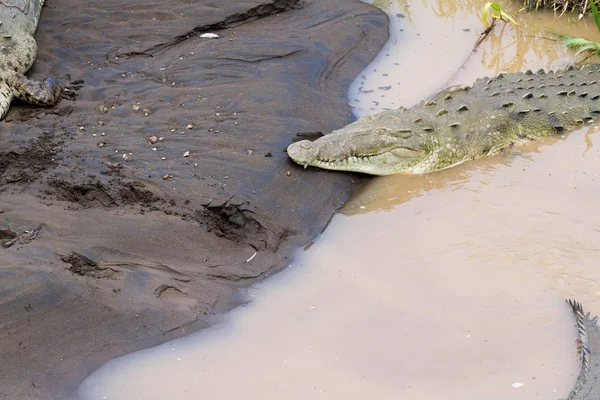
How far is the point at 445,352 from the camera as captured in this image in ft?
16.5

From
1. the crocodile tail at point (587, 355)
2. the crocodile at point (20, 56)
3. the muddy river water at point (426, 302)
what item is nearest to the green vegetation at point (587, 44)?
the muddy river water at point (426, 302)

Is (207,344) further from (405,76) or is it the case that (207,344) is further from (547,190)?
(405,76)

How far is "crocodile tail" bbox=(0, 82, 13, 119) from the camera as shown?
729 cm

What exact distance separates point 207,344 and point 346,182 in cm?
238

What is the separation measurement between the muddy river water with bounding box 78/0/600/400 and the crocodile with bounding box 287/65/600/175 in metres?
0.14

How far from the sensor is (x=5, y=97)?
291 inches

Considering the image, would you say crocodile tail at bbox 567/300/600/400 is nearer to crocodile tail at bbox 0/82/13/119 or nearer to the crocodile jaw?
the crocodile jaw

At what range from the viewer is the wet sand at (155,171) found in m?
4.89

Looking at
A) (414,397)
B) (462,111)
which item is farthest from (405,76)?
(414,397)

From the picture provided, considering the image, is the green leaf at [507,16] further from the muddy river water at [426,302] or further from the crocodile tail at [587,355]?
the crocodile tail at [587,355]

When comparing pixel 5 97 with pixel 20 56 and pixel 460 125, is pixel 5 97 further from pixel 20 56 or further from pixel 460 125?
pixel 460 125

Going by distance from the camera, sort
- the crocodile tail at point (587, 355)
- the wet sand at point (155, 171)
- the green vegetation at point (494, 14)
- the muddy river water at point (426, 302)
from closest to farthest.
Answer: the crocodile tail at point (587, 355)
the muddy river water at point (426, 302)
the wet sand at point (155, 171)
the green vegetation at point (494, 14)

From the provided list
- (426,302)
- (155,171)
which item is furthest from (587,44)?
(155,171)

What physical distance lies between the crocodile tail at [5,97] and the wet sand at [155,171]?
11cm
